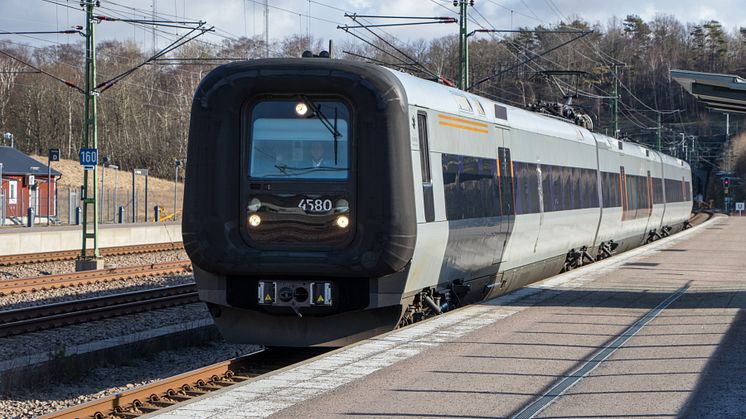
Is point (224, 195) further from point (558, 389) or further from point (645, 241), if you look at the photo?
point (645, 241)

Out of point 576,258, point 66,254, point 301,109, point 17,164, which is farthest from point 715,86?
point 17,164

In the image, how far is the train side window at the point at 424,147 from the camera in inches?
474

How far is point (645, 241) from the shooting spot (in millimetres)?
36406

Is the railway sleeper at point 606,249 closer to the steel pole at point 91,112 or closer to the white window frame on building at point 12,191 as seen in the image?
the steel pole at point 91,112

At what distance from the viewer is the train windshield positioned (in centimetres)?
1123

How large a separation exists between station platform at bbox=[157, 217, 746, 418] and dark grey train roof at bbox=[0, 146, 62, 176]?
39842mm

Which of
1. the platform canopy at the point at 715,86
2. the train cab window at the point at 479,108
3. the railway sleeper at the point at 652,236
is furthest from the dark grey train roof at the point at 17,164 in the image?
the train cab window at the point at 479,108

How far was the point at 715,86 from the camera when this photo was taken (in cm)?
1700

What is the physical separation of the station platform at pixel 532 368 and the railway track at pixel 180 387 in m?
1.07

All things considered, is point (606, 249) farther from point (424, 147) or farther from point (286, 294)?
point (286, 294)

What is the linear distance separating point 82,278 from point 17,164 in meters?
32.9

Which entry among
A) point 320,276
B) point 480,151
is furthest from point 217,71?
point 480,151

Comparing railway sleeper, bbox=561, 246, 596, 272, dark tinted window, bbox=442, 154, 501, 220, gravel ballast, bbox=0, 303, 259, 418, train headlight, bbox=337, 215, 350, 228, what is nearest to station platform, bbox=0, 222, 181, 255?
gravel ballast, bbox=0, 303, 259, 418

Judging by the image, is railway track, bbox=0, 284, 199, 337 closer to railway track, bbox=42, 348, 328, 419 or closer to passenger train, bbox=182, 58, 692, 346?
railway track, bbox=42, 348, 328, 419
